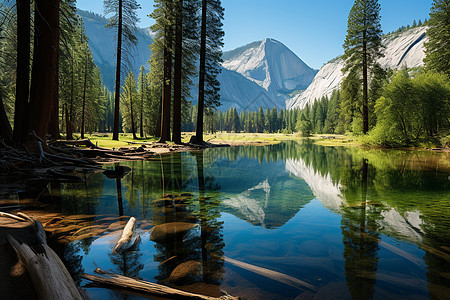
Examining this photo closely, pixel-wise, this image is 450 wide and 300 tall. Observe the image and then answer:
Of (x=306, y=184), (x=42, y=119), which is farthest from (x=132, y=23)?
(x=306, y=184)

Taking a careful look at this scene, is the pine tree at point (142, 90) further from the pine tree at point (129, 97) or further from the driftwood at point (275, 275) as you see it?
the driftwood at point (275, 275)

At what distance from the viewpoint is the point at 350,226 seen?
3959 millimetres

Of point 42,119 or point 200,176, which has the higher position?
point 42,119

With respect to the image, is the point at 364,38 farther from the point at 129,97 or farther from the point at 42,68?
the point at 129,97

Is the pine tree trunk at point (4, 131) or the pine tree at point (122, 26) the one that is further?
the pine tree at point (122, 26)

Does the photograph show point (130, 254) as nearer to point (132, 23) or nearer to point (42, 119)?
point (42, 119)

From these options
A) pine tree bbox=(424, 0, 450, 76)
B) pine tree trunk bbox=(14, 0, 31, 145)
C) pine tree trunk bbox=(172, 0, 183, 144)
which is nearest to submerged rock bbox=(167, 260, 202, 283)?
pine tree trunk bbox=(14, 0, 31, 145)

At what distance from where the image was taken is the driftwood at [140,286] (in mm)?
2029

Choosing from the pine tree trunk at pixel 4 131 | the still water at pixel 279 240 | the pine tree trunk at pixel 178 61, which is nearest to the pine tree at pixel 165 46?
the pine tree trunk at pixel 178 61

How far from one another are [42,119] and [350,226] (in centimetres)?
1069

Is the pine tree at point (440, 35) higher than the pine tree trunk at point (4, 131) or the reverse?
higher

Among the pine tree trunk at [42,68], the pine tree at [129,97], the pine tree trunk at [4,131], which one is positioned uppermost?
the pine tree at [129,97]

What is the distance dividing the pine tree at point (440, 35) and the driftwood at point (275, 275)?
38664 mm

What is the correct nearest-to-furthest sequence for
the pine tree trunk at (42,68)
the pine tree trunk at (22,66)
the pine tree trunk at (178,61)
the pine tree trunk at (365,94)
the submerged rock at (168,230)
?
the submerged rock at (168,230) → the pine tree trunk at (42,68) → the pine tree trunk at (22,66) → the pine tree trunk at (178,61) → the pine tree trunk at (365,94)
